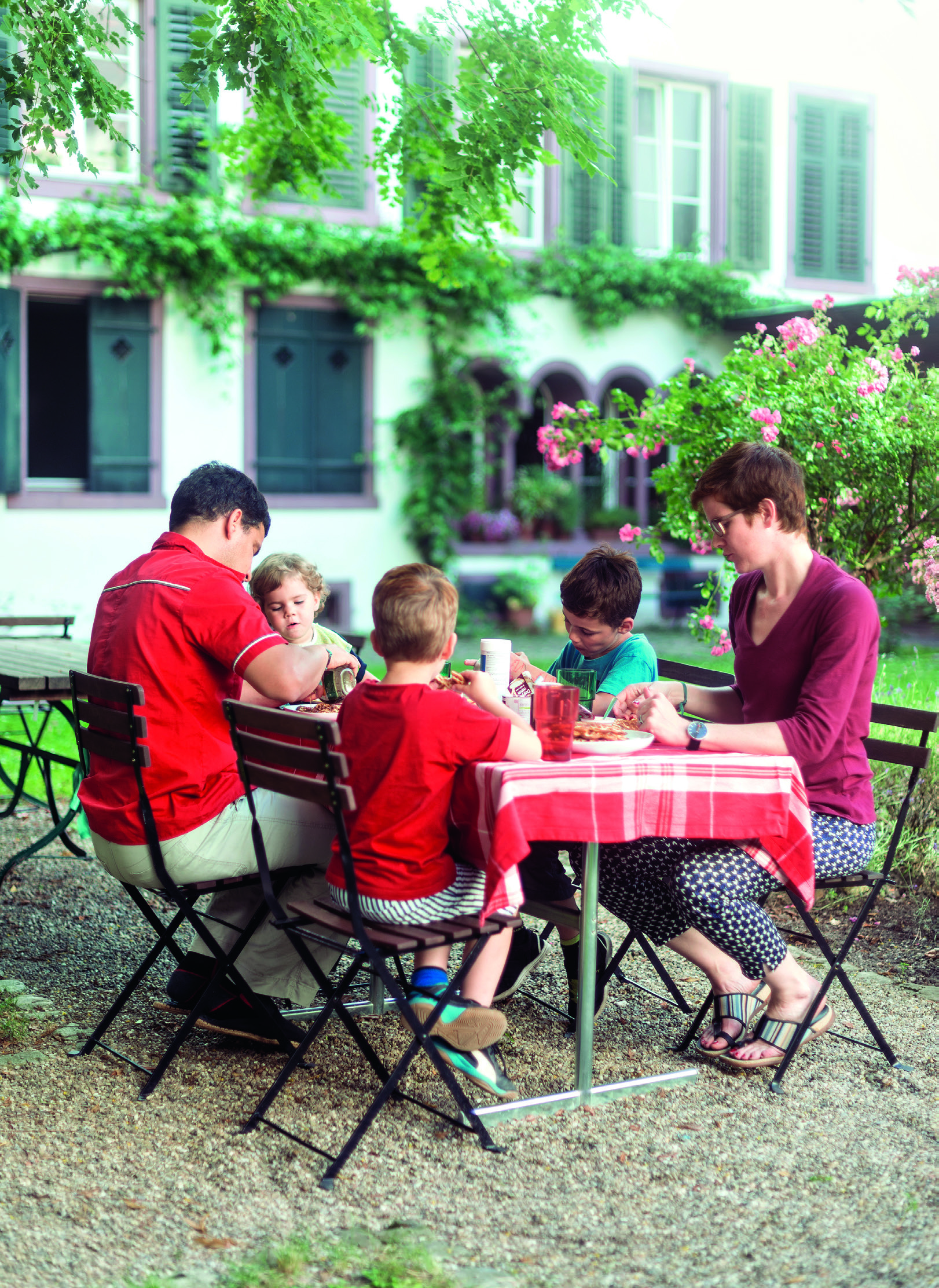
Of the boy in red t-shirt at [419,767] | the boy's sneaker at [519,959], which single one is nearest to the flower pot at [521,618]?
the boy's sneaker at [519,959]

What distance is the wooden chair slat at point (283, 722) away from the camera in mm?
2744

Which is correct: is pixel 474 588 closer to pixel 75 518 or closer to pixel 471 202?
pixel 75 518

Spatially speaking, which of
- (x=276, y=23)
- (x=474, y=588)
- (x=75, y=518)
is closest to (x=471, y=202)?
(x=276, y=23)

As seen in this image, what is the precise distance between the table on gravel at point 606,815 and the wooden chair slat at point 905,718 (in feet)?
1.29

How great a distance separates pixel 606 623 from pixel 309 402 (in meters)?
10.9

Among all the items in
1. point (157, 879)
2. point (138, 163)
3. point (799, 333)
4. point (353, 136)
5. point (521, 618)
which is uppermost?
point (353, 136)

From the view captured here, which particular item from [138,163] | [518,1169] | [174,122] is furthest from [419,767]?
[174,122]

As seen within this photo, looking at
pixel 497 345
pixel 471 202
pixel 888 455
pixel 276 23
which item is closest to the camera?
pixel 276 23

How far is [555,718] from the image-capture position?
9.89ft

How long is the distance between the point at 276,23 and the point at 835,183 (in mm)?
14425

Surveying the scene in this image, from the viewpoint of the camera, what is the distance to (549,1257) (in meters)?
2.54

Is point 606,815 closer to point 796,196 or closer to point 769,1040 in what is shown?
point 769,1040

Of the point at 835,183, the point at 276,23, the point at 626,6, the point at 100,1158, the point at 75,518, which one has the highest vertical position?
the point at 835,183

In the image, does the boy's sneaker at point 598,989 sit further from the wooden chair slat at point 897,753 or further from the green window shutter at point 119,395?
the green window shutter at point 119,395
